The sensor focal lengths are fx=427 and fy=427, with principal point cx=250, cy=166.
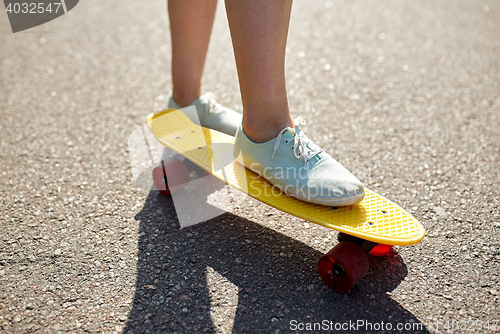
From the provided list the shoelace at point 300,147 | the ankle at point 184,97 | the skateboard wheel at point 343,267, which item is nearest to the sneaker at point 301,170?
the shoelace at point 300,147

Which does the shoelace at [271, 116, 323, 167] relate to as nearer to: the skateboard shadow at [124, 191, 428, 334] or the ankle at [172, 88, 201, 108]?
the skateboard shadow at [124, 191, 428, 334]

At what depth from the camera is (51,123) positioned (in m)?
2.47

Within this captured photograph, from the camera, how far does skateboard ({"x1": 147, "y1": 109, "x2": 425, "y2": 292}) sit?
137 cm

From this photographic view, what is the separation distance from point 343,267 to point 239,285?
0.36 meters

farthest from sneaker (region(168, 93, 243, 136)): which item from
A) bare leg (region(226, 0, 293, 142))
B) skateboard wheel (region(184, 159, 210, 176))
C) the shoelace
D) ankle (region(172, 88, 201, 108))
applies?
the shoelace

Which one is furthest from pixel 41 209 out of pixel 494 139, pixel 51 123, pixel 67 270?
pixel 494 139

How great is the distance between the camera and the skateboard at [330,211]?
4.49 feet

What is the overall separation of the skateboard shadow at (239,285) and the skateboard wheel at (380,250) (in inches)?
1.2

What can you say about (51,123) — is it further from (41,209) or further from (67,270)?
(67,270)

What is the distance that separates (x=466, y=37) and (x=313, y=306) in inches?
119

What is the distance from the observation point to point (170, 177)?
6.02ft

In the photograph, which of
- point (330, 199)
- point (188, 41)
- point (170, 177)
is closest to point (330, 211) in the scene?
point (330, 199)

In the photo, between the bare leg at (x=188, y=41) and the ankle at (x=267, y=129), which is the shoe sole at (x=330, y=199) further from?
the bare leg at (x=188, y=41)

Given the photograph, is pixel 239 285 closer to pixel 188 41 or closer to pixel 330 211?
pixel 330 211
